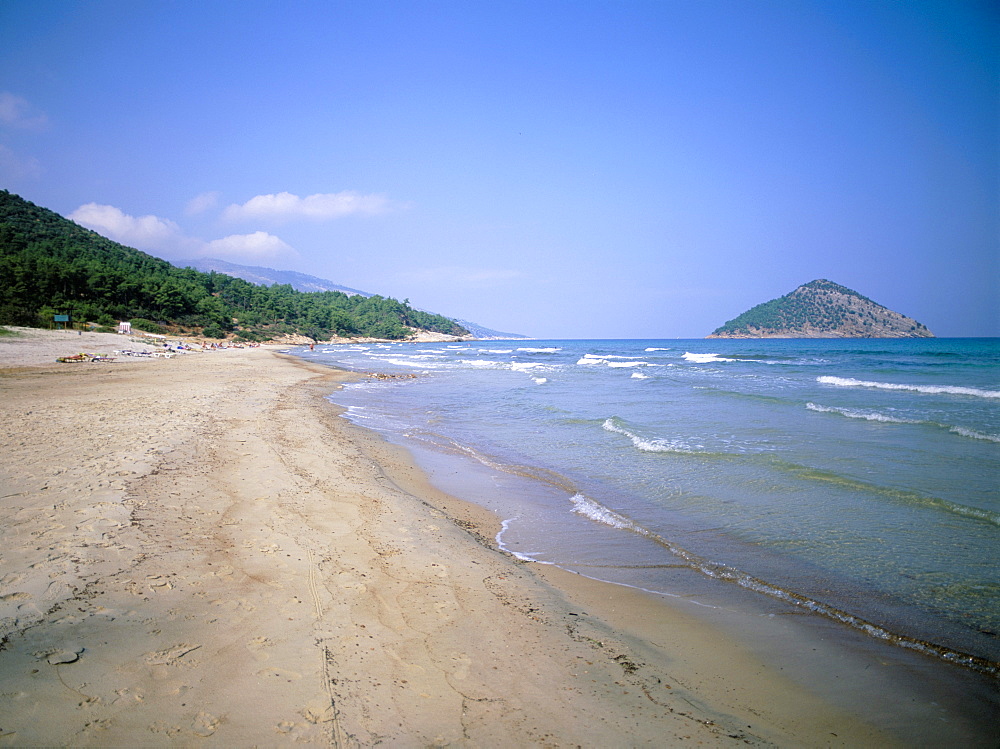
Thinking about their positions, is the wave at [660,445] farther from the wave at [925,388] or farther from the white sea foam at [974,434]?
the wave at [925,388]

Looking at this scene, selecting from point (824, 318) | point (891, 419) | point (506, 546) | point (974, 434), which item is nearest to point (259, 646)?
point (506, 546)

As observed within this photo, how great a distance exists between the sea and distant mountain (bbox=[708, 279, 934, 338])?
467ft

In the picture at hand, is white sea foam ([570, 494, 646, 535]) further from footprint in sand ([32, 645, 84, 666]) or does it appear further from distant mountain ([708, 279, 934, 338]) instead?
distant mountain ([708, 279, 934, 338])

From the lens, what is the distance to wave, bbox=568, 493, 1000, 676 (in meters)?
3.27

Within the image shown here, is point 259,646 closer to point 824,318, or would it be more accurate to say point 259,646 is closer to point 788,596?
point 788,596

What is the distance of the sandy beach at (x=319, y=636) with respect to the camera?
224 cm

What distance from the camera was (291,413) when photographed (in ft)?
40.5

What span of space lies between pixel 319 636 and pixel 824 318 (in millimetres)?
164026

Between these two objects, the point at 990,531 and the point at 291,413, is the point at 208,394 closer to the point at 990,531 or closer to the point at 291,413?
the point at 291,413

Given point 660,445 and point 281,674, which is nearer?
point 281,674

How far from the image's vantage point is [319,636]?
2.93 meters

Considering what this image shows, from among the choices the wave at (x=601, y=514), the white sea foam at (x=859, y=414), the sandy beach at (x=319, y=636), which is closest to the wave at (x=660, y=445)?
the wave at (x=601, y=514)

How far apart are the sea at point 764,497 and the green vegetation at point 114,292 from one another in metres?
47.5

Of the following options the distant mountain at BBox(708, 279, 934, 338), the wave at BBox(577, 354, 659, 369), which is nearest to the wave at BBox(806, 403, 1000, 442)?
the wave at BBox(577, 354, 659, 369)
